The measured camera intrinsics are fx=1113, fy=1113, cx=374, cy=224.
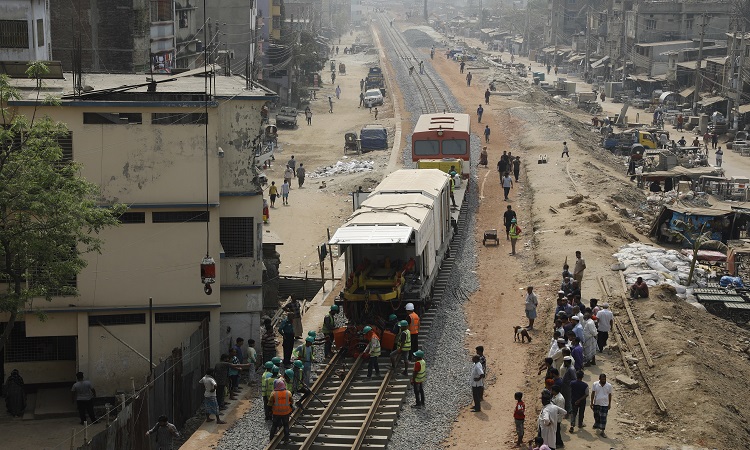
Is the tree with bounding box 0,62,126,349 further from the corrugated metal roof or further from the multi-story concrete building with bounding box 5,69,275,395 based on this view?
the corrugated metal roof

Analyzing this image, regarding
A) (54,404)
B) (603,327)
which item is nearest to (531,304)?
(603,327)

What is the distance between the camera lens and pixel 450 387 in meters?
22.7

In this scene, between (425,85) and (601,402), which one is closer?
(601,402)

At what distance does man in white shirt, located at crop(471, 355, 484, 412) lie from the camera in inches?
844

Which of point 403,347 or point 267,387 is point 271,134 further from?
point 267,387

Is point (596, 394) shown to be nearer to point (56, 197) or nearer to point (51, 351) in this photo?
point (56, 197)

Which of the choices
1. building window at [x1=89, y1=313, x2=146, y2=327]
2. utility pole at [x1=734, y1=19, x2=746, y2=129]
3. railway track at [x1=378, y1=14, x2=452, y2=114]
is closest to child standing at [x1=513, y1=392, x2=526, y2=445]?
building window at [x1=89, y1=313, x2=146, y2=327]

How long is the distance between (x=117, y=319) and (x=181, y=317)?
1408 millimetres

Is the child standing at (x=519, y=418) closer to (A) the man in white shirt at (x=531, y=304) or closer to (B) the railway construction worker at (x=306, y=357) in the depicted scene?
(B) the railway construction worker at (x=306, y=357)

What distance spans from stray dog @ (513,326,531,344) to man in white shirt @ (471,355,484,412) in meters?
4.58

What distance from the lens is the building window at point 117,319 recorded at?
81.0 ft

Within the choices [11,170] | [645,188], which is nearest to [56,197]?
[11,170]

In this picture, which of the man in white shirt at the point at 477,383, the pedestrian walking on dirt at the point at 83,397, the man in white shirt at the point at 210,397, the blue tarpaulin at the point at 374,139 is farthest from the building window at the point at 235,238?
the blue tarpaulin at the point at 374,139

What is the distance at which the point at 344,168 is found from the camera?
56.2 m
